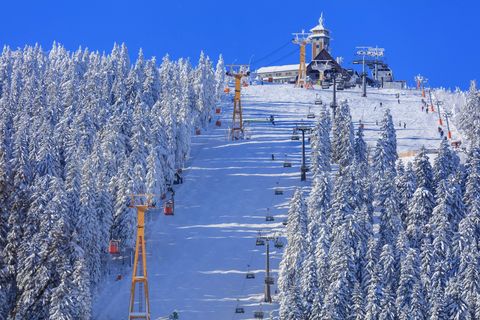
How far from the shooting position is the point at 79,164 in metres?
79.9

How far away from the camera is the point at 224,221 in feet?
276

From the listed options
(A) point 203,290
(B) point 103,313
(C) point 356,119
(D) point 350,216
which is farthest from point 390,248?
(C) point 356,119

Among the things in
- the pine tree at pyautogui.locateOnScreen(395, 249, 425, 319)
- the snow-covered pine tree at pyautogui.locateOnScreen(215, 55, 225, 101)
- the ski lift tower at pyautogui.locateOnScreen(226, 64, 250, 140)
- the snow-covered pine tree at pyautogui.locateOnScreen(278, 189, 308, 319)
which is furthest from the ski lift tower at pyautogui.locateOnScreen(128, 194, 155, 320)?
the snow-covered pine tree at pyautogui.locateOnScreen(215, 55, 225, 101)

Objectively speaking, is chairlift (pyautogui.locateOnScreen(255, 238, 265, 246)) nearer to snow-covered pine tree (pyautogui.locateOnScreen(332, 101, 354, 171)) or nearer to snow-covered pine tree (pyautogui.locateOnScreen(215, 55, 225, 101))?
snow-covered pine tree (pyautogui.locateOnScreen(332, 101, 354, 171))

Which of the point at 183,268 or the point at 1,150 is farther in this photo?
the point at 1,150

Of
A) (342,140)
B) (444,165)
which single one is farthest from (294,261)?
(342,140)

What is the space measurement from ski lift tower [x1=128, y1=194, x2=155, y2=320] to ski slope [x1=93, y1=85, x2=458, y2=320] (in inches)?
39.3

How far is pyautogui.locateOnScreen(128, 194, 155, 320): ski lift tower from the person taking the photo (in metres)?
64.9

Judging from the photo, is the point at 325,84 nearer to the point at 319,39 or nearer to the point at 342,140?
the point at 319,39

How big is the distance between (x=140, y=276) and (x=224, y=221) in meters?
17.4

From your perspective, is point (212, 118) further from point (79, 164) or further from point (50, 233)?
point (50, 233)

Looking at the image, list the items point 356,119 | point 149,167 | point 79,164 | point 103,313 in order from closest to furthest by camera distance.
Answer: point 103,313 → point 79,164 → point 149,167 → point 356,119

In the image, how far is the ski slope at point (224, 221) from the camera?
69725mm

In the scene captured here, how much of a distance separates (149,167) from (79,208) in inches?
582
